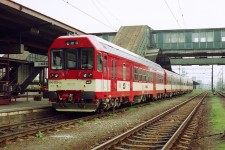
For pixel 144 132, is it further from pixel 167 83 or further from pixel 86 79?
pixel 167 83

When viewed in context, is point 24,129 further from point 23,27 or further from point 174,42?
point 174,42

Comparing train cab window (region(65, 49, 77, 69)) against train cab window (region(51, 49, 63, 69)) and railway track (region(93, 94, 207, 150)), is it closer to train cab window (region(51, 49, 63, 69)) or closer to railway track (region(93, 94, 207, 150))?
train cab window (region(51, 49, 63, 69))

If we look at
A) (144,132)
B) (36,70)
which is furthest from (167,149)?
(36,70)

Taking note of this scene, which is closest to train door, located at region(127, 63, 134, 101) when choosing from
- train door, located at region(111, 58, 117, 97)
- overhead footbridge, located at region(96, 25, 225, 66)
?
train door, located at region(111, 58, 117, 97)

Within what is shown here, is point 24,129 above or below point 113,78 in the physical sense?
below

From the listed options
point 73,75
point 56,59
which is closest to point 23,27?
point 56,59

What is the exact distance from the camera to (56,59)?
14.8 metres

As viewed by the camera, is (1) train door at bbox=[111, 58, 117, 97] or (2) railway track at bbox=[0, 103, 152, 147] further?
(1) train door at bbox=[111, 58, 117, 97]

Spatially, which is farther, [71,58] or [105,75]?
[105,75]

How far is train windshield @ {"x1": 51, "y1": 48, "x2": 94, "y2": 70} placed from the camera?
14273 mm

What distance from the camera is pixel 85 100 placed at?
46.9ft

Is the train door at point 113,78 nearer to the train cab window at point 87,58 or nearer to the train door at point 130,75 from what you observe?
the train cab window at point 87,58

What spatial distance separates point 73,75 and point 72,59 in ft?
2.45

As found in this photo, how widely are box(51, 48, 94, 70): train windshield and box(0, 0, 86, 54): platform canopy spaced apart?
256 centimetres
